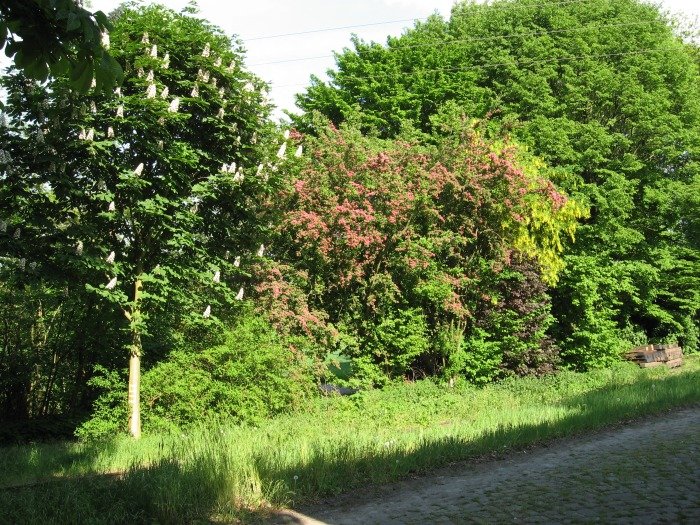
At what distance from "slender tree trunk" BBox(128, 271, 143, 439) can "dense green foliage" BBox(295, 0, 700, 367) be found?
47.1 feet

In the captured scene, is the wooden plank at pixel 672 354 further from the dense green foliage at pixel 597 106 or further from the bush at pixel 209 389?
the bush at pixel 209 389

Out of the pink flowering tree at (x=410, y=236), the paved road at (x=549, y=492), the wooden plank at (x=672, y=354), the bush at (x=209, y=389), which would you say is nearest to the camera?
the paved road at (x=549, y=492)

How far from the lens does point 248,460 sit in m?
7.30

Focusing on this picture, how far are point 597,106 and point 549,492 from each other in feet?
79.2

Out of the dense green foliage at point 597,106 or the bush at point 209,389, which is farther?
the dense green foliage at point 597,106

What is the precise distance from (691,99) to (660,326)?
1064 cm

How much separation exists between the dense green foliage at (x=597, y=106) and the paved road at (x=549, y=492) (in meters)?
16.9

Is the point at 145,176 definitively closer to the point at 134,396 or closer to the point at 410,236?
the point at 134,396

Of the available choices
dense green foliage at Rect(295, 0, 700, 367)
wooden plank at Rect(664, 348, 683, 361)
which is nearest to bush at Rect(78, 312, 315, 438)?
dense green foliage at Rect(295, 0, 700, 367)

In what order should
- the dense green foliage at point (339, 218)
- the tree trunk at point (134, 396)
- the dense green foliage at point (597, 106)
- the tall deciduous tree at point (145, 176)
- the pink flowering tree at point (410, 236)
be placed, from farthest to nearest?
the dense green foliage at point (597, 106) < the pink flowering tree at point (410, 236) < the tree trunk at point (134, 396) < the dense green foliage at point (339, 218) < the tall deciduous tree at point (145, 176)

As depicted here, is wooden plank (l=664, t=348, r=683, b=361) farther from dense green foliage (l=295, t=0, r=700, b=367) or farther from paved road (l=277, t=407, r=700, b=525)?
paved road (l=277, t=407, r=700, b=525)

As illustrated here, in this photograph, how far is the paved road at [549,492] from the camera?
6145 millimetres

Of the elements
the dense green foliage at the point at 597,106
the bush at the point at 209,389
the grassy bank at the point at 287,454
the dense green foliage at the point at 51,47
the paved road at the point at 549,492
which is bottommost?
the paved road at the point at 549,492

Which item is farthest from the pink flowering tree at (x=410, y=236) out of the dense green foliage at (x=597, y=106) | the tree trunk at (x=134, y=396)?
the dense green foliage at (x=597, y=106)
